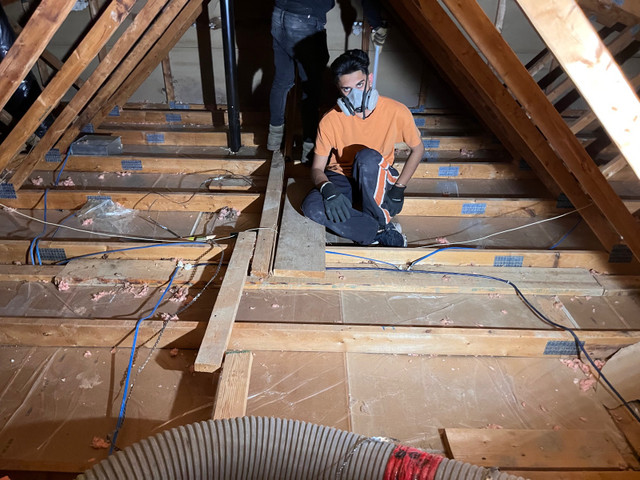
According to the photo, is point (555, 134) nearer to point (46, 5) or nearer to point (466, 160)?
point (466, 160)

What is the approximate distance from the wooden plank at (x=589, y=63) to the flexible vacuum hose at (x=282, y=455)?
1.05 metres

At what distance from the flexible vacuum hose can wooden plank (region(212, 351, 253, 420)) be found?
0.20 meters

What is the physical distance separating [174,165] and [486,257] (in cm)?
233

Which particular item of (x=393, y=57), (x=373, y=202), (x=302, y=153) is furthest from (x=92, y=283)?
(x=393, y=57)

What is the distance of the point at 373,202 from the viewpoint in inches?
94.8

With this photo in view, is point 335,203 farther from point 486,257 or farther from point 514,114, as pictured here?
point 514,114

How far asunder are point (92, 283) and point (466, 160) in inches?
111

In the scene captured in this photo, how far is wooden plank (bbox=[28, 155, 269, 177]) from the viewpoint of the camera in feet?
10.8

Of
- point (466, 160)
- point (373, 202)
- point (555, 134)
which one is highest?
point (555, 134)

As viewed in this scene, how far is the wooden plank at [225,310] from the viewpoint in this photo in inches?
61.7

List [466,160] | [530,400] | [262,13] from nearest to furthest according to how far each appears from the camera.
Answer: [530,400], [466,160], [262,13]

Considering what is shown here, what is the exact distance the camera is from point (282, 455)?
4.05ft

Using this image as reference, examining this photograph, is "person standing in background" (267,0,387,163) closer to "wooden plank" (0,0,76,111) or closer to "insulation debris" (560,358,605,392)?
"wooden plank" (0,0,76,111)

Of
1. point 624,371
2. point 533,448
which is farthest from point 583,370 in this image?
point 533,448
